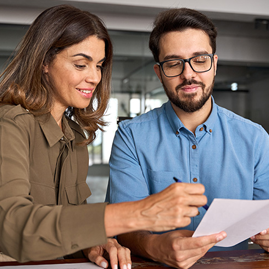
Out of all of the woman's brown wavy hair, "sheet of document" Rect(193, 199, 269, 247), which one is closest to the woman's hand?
"sheet of document" Rect(193, 199, 269, 247)

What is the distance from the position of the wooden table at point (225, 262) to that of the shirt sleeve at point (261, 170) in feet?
1.36

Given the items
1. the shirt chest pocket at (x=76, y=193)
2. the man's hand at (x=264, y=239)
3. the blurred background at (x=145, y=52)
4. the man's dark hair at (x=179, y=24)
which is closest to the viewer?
the man's hand at (x=264, y=239)

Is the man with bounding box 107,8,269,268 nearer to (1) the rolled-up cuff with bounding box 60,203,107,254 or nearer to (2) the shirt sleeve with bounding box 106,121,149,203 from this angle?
(2) the shirt sleeve with bounding box 106,121,149,203

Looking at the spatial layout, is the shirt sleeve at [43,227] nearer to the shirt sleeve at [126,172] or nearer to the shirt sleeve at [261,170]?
the shirt sleeve at [126,172]

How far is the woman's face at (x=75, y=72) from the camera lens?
1432 mm

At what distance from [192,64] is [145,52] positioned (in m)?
2.71

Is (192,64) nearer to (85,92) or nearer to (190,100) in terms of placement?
(190,100)

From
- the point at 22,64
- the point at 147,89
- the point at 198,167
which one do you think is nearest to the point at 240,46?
the point at 147,89

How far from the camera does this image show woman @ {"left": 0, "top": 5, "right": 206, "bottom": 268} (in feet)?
2.93

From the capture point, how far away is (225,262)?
3.78 ft

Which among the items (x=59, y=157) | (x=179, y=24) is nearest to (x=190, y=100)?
(x=179, y=24)

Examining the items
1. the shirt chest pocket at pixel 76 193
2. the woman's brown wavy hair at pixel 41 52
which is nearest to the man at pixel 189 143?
the shirt chest pocket at pixel 76 193

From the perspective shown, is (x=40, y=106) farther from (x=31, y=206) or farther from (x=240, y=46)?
(x=240, y=46)

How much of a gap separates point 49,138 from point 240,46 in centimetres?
397
